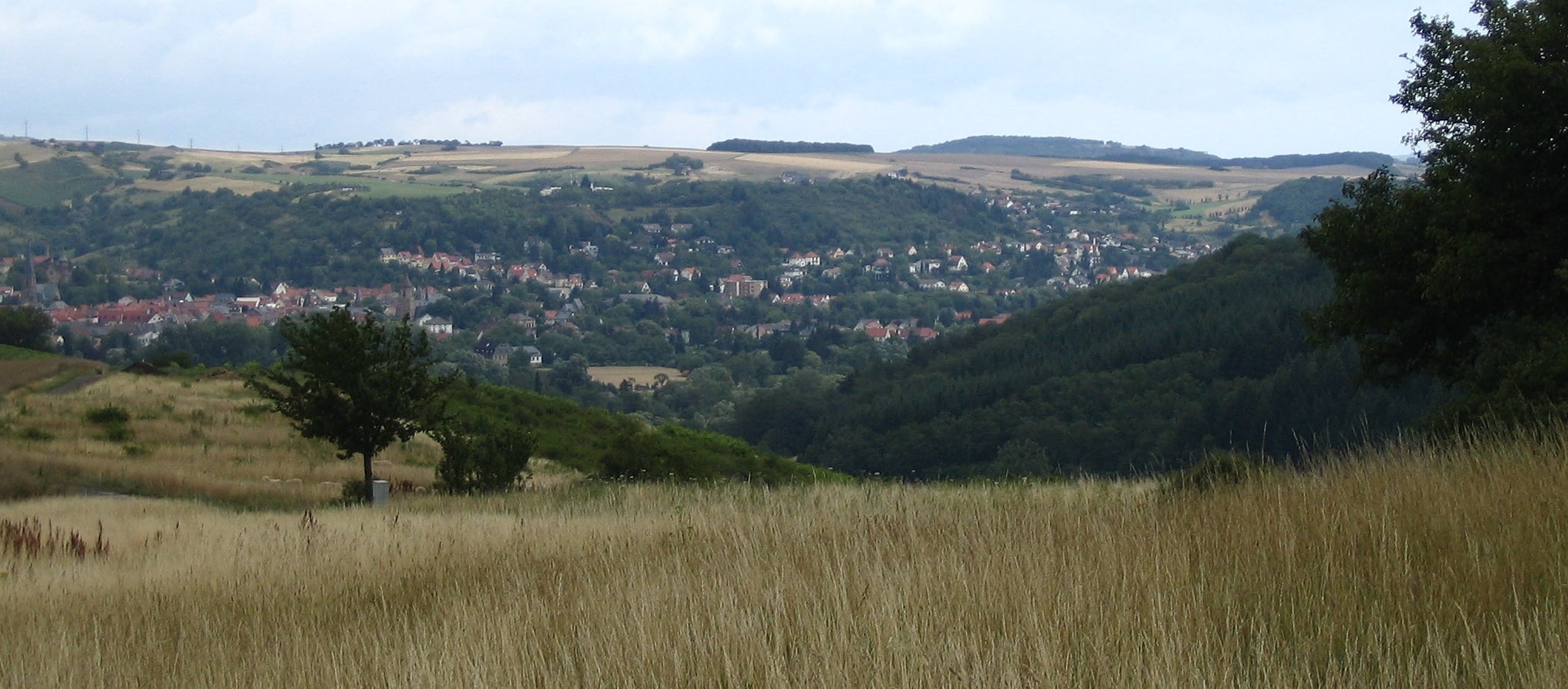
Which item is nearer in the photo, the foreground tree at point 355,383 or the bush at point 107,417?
the foreground tree at point 355,383

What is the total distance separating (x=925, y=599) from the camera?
4.88 m

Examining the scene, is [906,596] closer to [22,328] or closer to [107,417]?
[107,417]

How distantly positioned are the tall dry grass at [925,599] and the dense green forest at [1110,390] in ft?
101

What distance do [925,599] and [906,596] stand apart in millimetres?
99

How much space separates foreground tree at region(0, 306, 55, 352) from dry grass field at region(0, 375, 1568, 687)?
46279mm

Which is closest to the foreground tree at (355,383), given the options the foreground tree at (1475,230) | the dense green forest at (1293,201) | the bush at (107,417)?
the bush at (107,417)

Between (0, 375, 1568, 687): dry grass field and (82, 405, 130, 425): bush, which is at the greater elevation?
(0, 375, 1568, 687): dry grass field

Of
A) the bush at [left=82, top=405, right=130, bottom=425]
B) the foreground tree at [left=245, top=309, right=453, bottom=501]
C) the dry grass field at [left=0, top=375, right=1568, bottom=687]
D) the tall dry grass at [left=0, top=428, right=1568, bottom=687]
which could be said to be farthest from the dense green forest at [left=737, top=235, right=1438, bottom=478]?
the tall dry grass at [left=0, top=428, right=1568, bottom=687]

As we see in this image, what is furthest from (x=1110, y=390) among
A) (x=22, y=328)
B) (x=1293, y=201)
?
(x=1293, y=201)

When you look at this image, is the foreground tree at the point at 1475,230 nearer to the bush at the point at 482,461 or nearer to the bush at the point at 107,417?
the bush at the point at 482,461

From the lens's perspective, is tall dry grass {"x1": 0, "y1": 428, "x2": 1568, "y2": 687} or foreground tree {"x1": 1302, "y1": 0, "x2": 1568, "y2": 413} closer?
tall dry grass {"x1": 0, "y1": 428, "x2": 1568, "y2": 687}

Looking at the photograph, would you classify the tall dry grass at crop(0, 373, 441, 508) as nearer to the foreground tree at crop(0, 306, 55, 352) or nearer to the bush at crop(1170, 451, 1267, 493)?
the bush at crop(1170, 451, 1267, 493)

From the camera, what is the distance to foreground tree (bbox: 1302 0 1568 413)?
41.0 feet

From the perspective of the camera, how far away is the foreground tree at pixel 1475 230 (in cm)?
1251
